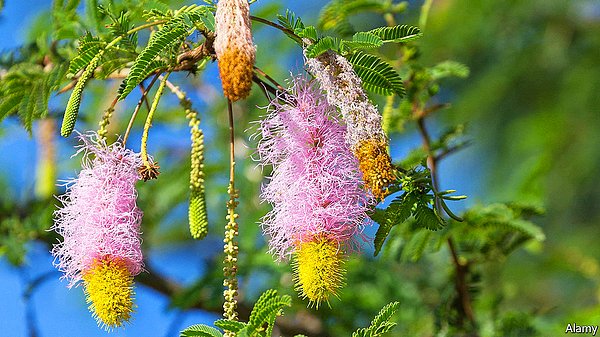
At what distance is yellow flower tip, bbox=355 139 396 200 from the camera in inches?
56.4

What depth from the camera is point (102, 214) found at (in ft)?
4.97

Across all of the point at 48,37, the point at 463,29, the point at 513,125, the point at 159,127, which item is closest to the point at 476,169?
the point at 513,125

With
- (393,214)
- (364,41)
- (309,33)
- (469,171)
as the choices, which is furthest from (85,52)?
(469,171)

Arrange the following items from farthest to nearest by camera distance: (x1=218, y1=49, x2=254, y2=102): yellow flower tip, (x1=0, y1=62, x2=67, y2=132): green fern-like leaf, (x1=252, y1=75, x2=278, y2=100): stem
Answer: (x1=0, y1=62, x2=67, y2=132): green fern-like leaf → (x1=252, y1=75, x2=278, y2=100): stem → (x1=218, y1=49, x2=254, y2=102): yellow flower tip

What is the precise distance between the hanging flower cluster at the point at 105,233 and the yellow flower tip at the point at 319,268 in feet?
1.06

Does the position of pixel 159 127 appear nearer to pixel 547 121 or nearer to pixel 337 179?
pixel 337 179

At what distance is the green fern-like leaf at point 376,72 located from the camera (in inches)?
60.1

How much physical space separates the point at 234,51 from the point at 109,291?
1.67 feet

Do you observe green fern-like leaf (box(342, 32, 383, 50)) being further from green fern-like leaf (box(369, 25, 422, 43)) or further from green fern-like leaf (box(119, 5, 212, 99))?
green fern-like leaf (box(119, 5, 212, 99))

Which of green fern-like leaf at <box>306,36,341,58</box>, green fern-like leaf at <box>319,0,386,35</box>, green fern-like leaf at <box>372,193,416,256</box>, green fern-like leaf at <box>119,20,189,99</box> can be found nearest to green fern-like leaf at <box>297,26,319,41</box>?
green fern-like leaf at <box>306,36,341,58</box>

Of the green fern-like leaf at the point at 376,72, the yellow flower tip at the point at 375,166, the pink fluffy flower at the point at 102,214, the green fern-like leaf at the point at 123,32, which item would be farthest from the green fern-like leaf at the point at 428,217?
the green fern-like leaf at the point at 123,32

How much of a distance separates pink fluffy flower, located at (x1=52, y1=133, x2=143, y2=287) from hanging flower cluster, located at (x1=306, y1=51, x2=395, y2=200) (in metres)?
0.42

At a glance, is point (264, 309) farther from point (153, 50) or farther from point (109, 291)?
point (153, 50)

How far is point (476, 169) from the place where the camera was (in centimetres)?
672
